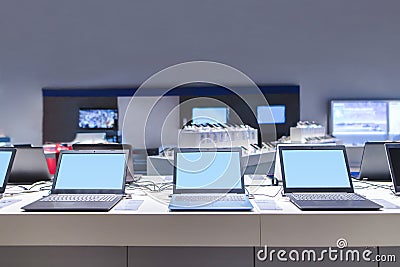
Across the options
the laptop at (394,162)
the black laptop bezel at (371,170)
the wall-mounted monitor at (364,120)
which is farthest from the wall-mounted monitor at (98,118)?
the laptop at (394,162)

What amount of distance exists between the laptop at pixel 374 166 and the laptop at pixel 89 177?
54.2 inches

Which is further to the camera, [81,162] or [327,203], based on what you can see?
[81,162]

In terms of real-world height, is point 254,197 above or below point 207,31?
below

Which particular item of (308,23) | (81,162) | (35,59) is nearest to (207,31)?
(308,23)

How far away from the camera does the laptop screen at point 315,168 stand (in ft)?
6.28

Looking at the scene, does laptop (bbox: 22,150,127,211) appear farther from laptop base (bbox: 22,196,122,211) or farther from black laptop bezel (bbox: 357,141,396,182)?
black laptop bezel (bbox: 357,141,396,182)

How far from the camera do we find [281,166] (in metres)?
1.97

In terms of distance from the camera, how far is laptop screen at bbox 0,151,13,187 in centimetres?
198

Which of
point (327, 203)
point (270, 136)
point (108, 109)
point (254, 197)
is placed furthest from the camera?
point (108, 109)

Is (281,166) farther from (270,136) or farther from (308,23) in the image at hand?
(308,23)

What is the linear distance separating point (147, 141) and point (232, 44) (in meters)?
2.28

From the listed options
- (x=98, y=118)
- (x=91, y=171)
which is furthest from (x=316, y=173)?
(x=98, y=118)

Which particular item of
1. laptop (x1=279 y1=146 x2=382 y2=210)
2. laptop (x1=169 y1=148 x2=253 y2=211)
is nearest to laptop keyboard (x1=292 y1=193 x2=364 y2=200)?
laptop (x1=279 y1=146 x2=382 y2=210)

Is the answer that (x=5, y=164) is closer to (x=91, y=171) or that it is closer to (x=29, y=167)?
(x=29, y=167)
